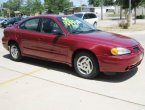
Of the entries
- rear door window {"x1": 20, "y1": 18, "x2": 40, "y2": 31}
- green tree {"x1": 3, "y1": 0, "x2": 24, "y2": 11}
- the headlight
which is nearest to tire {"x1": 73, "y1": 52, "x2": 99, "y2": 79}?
the headlight

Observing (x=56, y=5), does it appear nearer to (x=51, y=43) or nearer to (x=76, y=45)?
(x=51, y=43)

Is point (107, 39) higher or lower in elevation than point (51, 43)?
higher

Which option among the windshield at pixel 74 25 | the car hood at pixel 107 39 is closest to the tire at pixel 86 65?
the car hood at pixel 107 39

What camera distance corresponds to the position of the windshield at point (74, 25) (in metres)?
7.91

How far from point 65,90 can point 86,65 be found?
1105mm

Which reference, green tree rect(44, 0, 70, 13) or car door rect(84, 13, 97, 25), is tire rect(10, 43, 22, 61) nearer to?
car door rect(84, 13, 97, 25)

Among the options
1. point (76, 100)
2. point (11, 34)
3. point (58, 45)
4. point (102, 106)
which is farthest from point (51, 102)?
point (11, 34)

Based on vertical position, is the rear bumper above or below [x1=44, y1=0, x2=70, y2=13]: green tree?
below

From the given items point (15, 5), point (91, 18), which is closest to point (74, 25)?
point (91, 18)

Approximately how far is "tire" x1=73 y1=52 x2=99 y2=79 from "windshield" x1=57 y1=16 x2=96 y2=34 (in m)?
0.84

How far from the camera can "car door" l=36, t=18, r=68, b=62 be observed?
303 inches

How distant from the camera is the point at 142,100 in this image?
5.64 m

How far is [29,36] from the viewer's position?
8758 millimetres

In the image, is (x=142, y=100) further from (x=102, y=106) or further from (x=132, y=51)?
(x=132, y=51)
